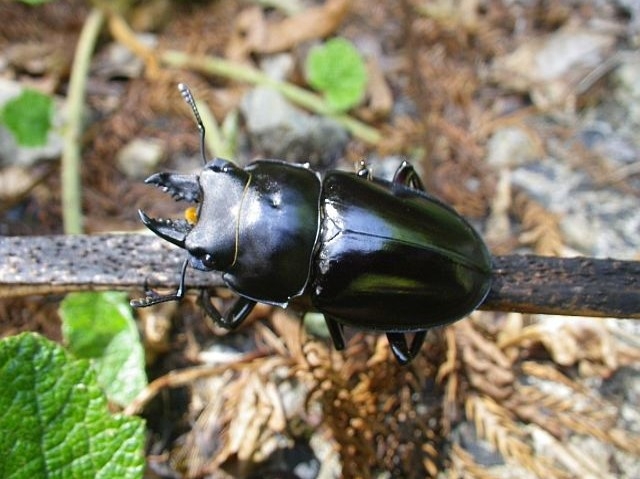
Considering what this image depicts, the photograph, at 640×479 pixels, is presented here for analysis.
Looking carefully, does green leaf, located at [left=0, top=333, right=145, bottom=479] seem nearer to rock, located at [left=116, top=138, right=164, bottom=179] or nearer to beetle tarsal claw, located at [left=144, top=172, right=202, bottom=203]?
beetle tarsal claw, located at [left=144, top=172, right=202, bottom=203]

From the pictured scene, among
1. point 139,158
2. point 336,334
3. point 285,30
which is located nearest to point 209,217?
point 336,334

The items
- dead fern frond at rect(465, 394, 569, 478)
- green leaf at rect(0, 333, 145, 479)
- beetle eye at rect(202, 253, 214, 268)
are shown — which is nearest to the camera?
green leaf at rect(0, 333, 145, 479)

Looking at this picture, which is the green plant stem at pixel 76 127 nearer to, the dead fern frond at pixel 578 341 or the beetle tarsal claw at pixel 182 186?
the beetle tarsal claw at pixel 182 186

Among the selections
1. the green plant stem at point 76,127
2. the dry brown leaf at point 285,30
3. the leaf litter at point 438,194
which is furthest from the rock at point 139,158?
the dry brown leaf at point 285,30

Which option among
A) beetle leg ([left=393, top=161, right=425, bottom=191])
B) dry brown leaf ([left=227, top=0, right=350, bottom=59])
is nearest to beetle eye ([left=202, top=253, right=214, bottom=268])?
beetle leg ([left=393, top=161, right=425, bottom=191])

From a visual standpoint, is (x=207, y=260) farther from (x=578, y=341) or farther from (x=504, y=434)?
(x=578, y=341)
